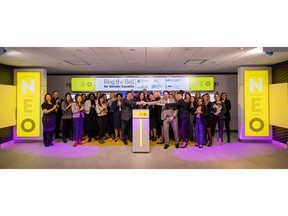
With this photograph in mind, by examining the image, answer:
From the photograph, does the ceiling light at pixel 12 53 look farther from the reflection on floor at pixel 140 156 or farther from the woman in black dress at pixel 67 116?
the reflection on floor at pixel 140 156

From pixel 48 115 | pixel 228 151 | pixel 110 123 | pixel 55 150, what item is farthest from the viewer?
pixel 110 123

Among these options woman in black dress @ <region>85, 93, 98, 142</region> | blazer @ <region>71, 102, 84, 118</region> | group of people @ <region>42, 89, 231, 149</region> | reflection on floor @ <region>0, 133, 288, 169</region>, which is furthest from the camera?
woman in black dress @ <region>85, 93, 98, 142</region>

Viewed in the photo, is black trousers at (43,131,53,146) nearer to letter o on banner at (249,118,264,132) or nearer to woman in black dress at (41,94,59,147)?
woman in black dress at (41,94,59,147)

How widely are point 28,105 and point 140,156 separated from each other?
4565 mm

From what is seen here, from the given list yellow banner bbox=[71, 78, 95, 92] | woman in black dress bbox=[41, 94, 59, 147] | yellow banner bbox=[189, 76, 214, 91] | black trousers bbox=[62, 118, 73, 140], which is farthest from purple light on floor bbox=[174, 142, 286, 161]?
yellow banner bbox=[71, 78, 95, 92]

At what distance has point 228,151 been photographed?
596 cm

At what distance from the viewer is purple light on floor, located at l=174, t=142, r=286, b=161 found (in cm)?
530

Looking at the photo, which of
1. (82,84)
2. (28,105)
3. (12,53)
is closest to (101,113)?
(28,105)

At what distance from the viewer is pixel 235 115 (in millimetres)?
9922

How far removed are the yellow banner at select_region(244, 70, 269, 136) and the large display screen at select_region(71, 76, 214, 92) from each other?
2439 mm

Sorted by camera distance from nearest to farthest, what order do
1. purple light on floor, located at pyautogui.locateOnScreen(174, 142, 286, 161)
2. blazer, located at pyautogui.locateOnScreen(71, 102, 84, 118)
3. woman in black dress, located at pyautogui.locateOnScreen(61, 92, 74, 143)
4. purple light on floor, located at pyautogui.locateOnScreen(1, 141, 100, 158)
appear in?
purple light on floor, located at pyautogui.locateOnScreen(174, 142, 286, 161) → purple light on floor, located at pyautogui.locateOnScreen(1, 141, 100, 158) → blazer, located at pyautogui.locateOnScreen(71, 102, 84, 118) → woman in black dress, located at pyautogui.locateOnScreen(61, 92, 74, 143)

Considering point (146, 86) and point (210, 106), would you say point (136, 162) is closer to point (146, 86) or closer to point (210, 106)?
point (210, 106)

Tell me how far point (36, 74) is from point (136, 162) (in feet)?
16.5

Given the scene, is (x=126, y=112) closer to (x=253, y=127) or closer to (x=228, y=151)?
(x=228, y=151)
